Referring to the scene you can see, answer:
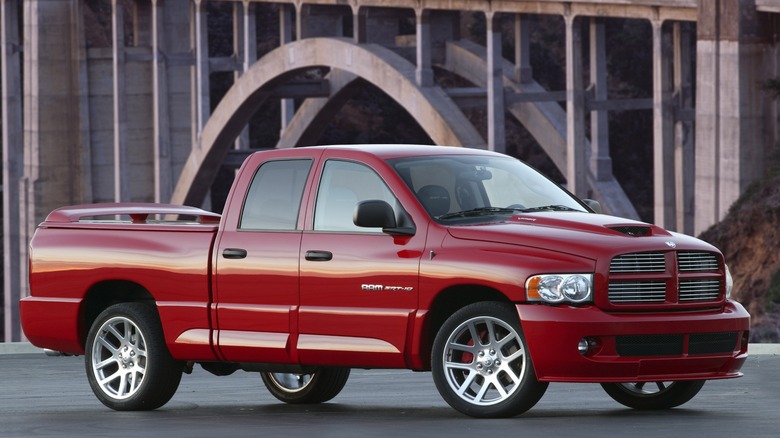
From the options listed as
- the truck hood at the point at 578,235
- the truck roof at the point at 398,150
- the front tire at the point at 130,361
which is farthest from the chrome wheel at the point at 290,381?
the truck hood at the point at 578,235

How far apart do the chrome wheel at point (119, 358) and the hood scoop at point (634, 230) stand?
2.84 metres

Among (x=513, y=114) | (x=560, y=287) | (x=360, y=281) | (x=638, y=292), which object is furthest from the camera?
(x=513, y=114)

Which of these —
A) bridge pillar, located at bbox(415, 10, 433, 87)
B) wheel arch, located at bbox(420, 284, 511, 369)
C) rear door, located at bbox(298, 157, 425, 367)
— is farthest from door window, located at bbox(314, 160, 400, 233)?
bridge pillar, located at bbox(415, 10, 433, 87)

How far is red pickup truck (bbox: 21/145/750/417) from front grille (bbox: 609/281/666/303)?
0.01 metres

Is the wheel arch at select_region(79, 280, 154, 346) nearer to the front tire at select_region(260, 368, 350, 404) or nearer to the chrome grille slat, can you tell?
the front tire at select_region(260, 368, 350, 404)

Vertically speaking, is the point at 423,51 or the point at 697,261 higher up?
the point at 423,51

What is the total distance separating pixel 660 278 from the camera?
9.67m

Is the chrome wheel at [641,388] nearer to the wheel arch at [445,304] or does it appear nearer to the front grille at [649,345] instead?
the front grille at [649,345]

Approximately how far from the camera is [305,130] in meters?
45.5

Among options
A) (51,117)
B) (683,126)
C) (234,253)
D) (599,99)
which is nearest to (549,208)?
(234,253)

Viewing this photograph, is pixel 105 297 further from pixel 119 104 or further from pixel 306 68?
pixel 119 104

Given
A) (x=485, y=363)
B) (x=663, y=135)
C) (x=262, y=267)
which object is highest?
(x=663, y=135)

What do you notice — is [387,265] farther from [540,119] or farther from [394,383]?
[540,119]

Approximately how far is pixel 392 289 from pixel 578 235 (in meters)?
1.01
